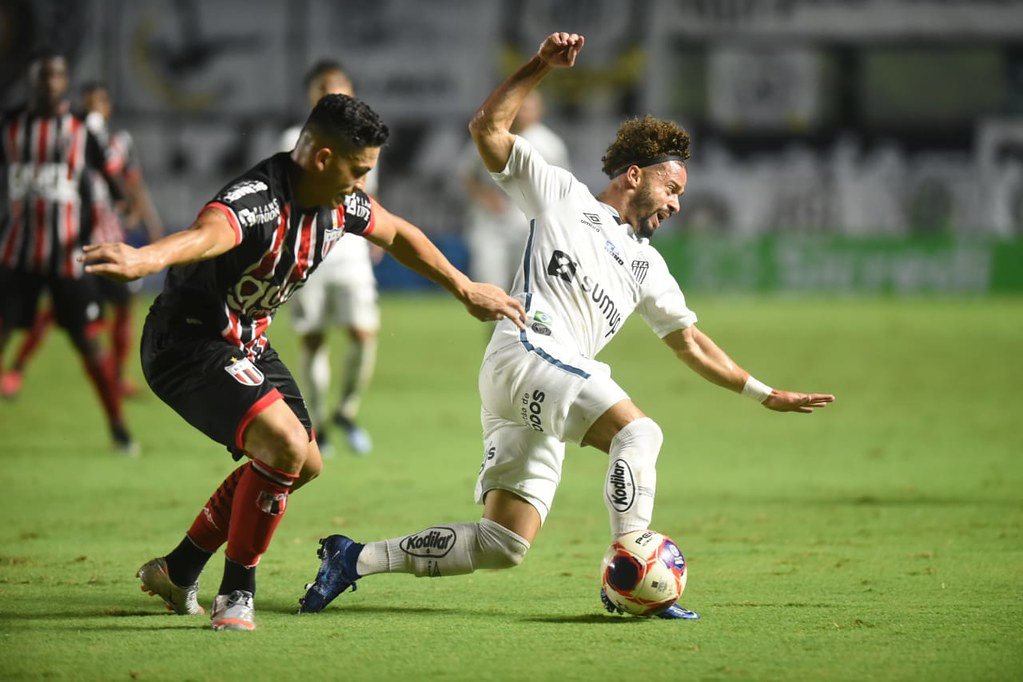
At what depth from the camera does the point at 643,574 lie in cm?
499

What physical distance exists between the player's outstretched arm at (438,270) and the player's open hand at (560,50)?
2.64 ft

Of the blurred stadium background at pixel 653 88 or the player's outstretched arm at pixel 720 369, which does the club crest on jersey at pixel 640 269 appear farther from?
the blurred stadium background at pixel 653 88

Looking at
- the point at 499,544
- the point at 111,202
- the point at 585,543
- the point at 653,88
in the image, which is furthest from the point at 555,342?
the point at 653,88

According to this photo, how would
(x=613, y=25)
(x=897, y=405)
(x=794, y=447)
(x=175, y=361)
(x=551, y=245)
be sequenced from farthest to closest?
1. (x=613, y=25)
2. (x=897, y=405)
3. (x=794, y=447)
4. (x=551, y=245)
5. (x=175, y=361)

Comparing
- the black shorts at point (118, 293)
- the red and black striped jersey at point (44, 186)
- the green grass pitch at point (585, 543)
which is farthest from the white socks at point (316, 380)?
the black shorts at point (118, 293)

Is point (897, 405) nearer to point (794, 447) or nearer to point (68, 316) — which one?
point (794, 447)

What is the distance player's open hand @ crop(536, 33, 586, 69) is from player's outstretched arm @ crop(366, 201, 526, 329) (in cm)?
80

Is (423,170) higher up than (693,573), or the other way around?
(423,170)

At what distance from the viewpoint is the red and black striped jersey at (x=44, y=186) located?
9.50 meters

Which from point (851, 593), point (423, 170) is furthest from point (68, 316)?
point (423, 170)

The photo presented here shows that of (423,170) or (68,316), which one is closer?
(68,316)

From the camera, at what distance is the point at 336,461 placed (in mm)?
9492

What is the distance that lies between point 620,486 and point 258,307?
140cm

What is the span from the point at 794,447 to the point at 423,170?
21.8 metres
